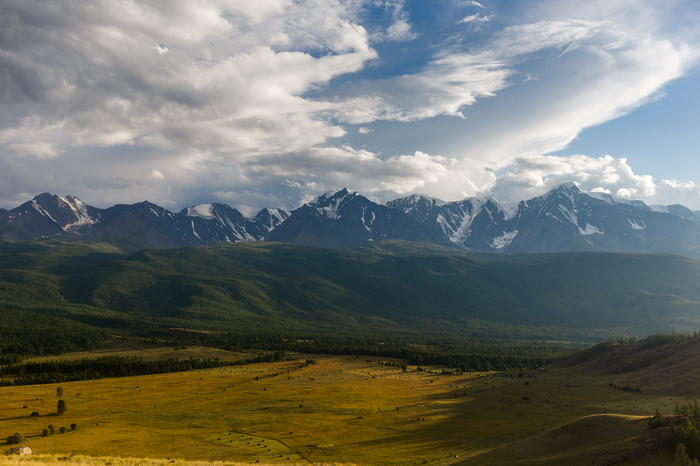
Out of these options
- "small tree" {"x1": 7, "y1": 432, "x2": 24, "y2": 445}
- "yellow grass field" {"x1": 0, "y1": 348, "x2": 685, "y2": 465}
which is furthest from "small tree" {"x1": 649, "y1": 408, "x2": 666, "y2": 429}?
"small tree" {"x1": 7, "y1": 432, "x2": 24, "y2": 445}

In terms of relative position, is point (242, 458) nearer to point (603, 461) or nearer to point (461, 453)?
point (461, 453)

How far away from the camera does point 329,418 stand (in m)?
107

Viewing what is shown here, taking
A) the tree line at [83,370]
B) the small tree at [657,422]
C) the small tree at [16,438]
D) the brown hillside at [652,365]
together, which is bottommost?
the brown hillside at [652,365]

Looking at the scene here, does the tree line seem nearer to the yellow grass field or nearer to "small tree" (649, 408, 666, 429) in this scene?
the yellow grass field

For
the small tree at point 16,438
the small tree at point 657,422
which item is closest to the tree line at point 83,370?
the small tree at point 16,438

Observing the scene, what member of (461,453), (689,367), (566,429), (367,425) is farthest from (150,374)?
(689,367)

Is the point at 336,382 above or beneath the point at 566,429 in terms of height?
beneath

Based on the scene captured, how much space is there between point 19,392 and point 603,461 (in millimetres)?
157225

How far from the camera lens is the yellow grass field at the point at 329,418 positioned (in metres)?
74.5

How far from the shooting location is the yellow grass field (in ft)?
244

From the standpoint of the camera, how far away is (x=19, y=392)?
134m

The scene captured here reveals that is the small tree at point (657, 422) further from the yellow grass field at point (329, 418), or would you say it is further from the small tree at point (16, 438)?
the small tree at point (16, 438)

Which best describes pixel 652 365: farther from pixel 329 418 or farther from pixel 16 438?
pixel 16 438

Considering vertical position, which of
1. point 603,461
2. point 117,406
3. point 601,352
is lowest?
point 601,352
